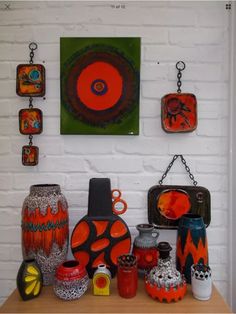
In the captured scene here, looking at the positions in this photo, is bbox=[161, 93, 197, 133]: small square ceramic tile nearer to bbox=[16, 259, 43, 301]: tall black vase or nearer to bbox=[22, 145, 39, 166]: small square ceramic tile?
bbox=[22, 145, 39, 166]: small square ceramic tile

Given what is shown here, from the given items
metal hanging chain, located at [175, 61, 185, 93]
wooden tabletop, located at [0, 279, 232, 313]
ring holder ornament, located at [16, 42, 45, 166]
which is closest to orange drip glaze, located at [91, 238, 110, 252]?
wooden tabletop, located at [0, 279, 232, 313]

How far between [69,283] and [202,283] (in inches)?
15.1

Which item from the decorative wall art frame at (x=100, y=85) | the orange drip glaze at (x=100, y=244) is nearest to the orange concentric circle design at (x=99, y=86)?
the decorative wall art frame at (x=100, y=85)

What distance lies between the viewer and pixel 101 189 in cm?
102

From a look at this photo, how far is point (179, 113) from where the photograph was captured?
111 centimetres

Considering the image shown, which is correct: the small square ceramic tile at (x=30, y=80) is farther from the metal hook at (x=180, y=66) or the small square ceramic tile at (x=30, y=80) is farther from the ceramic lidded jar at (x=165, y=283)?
the ceramic lidded jar at (x=165, y=283)

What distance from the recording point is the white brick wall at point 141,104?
115 cm

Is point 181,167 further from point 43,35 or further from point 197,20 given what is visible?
point 43,35

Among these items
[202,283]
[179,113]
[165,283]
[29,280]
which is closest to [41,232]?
[29,280]

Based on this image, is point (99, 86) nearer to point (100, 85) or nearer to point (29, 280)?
point (100, 85)

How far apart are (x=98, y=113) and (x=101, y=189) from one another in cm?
30

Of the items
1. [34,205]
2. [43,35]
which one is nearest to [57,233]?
[34,205]

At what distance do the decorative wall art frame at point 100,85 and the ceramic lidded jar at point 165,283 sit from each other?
0.50 meters

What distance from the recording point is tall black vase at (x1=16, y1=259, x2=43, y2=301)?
86 centimetres
